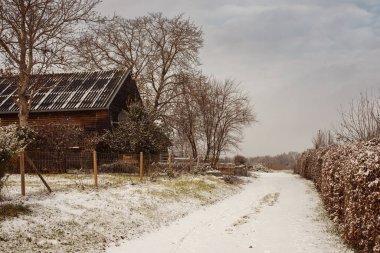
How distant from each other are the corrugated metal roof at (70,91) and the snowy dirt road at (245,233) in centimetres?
1647

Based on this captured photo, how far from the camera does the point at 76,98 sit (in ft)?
98.4

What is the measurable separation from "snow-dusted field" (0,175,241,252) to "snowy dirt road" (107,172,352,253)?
2.31 ft

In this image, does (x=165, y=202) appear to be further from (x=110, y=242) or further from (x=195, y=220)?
(x=110, y=242)

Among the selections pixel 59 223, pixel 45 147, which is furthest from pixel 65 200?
pixel 45 147

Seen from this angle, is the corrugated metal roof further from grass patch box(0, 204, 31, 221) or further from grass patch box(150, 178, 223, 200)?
grass patch box(0, 204, 31, 221)

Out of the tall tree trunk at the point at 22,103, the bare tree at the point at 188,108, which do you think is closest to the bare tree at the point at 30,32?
the tall tree trunk at the point at 22,103

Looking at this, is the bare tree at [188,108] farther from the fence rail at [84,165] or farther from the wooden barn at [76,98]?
the fence rail at [84,165]

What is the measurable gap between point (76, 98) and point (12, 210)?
2058 centimetres

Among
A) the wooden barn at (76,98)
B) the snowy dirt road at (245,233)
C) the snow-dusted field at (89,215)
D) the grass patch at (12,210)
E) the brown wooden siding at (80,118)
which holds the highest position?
the wooden barn at (76,98)

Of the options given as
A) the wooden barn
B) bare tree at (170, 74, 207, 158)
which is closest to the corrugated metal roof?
the wooden barn

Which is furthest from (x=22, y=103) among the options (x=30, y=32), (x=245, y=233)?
(x=245, y=233)

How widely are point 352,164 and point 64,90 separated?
85.2 feet

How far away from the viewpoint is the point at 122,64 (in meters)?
43.9

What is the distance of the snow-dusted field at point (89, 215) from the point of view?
9.05m
